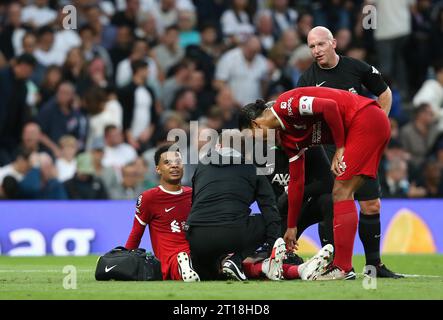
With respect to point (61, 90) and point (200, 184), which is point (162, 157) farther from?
point (61, 90)

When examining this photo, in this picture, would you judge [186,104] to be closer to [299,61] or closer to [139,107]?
[139,107]

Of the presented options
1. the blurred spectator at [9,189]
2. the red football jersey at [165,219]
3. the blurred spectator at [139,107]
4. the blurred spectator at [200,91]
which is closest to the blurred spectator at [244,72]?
the blurred spectator at [200,91]

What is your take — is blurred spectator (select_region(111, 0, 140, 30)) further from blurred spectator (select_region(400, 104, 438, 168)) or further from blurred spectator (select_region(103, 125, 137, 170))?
blurred spectator (select_region(400, 104, 438, 168))

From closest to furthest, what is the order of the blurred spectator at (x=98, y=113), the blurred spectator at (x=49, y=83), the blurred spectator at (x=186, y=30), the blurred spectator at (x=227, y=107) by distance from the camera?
the blurred spectator at (x=98, y=113) < the blurred spectator at (x=49, y=83) < the blurred spectator at (x=227, y=107) < the blurred spectator at (x=186, y=30)

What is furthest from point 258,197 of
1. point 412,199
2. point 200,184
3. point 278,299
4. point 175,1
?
point 175,1

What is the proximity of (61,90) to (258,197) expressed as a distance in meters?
8.03

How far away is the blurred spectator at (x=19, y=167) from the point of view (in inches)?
647

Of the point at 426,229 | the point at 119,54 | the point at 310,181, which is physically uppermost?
the point at 119,54

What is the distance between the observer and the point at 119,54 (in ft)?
62.7

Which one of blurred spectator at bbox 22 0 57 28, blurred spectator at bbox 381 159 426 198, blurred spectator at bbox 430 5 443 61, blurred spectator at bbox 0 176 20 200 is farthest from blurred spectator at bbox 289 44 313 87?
blurred spectator at bbox 0 176 20 200

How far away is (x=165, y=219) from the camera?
1044cm

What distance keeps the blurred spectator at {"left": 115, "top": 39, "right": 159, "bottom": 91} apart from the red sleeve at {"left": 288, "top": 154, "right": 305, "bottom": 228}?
864 cm

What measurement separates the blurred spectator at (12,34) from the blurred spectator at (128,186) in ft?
10.9

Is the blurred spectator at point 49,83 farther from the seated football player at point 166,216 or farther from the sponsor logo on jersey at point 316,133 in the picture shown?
the sponsor logo on jersey at point 316,133
